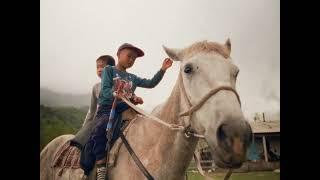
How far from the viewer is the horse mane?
2.35 metres

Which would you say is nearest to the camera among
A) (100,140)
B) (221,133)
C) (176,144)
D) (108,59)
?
(221,133)

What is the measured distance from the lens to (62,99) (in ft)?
8.50

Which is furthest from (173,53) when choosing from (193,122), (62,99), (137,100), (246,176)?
(246,176)

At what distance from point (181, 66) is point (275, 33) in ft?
2.29

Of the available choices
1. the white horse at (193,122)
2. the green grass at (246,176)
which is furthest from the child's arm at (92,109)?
the green grass at (246,176)

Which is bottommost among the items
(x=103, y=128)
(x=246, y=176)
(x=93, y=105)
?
(x=246, y=176)

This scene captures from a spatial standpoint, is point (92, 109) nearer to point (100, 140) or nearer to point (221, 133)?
point (100, 140)

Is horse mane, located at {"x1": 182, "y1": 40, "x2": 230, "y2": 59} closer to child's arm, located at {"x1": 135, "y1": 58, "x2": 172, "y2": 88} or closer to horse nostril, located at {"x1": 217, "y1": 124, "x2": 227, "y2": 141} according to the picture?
child's arm, located at {"x1": 135, "y1": 58, "x2": 172, "y2": 88}

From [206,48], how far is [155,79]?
0.35 metres

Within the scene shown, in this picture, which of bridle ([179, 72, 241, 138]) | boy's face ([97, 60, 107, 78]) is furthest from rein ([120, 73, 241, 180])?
boy's face ([97, 60, 107, 78])

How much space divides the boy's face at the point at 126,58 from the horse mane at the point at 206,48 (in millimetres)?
308

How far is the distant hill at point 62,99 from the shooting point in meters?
2.55

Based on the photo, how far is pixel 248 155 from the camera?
8.12 ft
